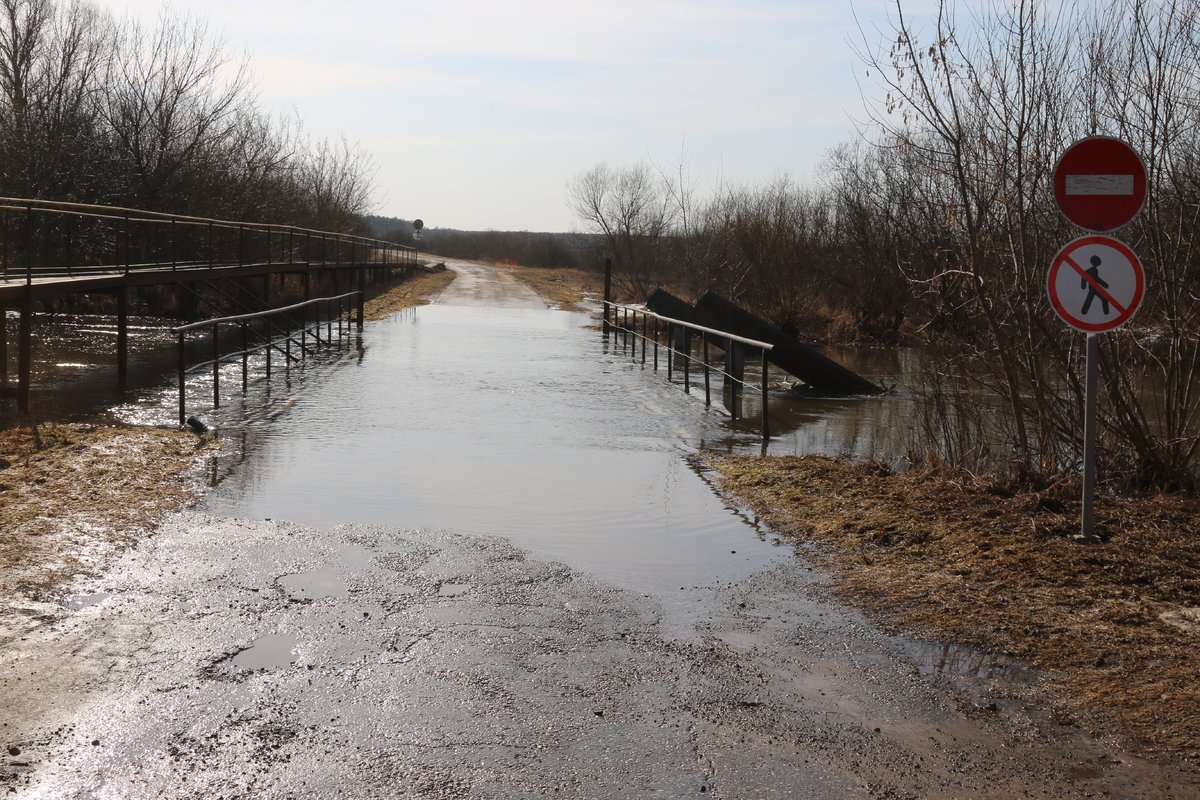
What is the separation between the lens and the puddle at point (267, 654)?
203 inches

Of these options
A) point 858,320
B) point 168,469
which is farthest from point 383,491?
point 858,320

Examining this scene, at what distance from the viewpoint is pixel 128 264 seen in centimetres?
1836

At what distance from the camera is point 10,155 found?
27328mm

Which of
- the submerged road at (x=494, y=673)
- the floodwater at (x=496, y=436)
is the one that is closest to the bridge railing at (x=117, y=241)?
the floodwater at (x=496, y=436)

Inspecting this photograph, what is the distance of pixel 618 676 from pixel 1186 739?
7.55 feet

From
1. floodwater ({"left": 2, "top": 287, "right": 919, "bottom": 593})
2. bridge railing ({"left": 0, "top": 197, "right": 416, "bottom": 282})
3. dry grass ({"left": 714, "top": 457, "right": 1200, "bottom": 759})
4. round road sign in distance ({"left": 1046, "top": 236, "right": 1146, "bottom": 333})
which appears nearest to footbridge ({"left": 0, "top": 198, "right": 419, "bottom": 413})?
bridge railing ({"left": 0, "top": 197, "right": 416, "bottom": 282})

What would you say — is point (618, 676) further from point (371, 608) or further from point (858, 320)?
point (858, 320)

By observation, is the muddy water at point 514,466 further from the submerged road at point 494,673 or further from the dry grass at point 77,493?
the dry grass at point 77,493

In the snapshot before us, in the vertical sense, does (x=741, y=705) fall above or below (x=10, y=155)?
below

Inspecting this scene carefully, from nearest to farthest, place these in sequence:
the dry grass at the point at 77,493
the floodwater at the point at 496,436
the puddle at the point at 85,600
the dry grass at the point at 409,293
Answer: the puddle at the point at 85,600, the dry grass at the point at 77,493, the floodwater at the point at 496,436, the dry grass at the point at 409,293

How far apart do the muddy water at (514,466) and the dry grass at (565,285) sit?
27.3 metres

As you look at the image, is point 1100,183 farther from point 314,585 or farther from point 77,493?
point 77,493

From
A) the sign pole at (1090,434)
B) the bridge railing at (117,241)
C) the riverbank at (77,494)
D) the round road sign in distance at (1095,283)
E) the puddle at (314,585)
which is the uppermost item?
the bridge railing at (117,241)

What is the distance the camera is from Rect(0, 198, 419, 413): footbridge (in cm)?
1398
